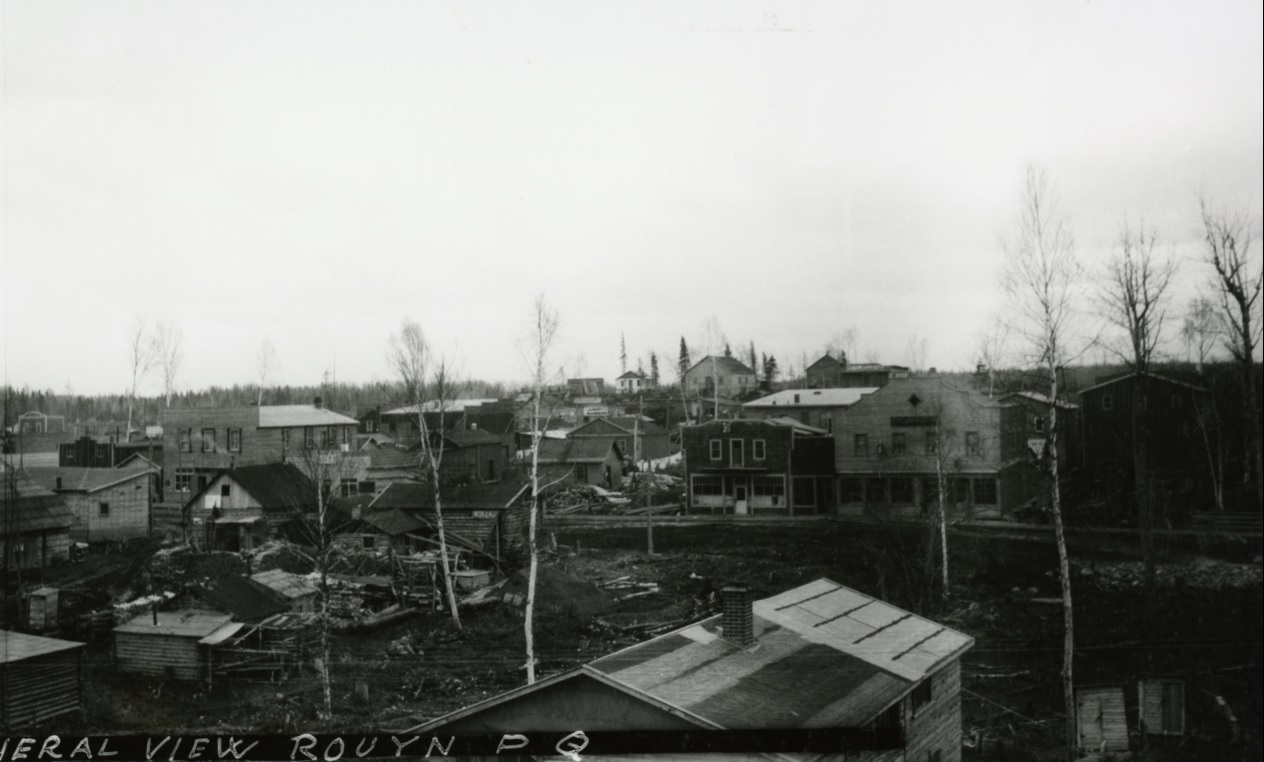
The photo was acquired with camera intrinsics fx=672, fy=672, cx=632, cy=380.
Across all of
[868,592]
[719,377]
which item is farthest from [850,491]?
[719,377]

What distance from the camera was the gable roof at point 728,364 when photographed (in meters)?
4.63

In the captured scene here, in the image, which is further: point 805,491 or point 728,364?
point 805,491

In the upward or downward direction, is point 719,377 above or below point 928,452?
above

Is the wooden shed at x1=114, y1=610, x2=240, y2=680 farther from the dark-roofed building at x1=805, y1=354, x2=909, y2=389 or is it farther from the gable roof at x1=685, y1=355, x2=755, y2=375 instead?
the dark-roofed building at x1=805, y1=354, x2=909, y2=389

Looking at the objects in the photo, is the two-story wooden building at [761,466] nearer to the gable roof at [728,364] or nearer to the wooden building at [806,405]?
the wooden building at [806,405]

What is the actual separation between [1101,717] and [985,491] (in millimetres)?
1990

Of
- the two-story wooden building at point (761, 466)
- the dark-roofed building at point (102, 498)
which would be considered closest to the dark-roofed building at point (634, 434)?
the two-story wooden building at point (761, 466)

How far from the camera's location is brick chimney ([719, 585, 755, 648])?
13.0 feet

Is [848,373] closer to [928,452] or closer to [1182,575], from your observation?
[928,452]

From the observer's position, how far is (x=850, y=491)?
199 inches

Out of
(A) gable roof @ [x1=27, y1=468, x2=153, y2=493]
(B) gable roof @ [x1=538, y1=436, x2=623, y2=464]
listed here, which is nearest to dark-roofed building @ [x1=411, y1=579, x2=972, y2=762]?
(B) gable roof @ [x1=538, y1=436, x2=623, y2=464]

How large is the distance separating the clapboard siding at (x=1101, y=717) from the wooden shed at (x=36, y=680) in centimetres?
708

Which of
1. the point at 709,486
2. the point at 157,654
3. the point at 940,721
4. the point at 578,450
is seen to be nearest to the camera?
the point at 940,721

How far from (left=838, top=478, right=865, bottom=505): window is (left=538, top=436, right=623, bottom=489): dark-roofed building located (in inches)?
66.1
